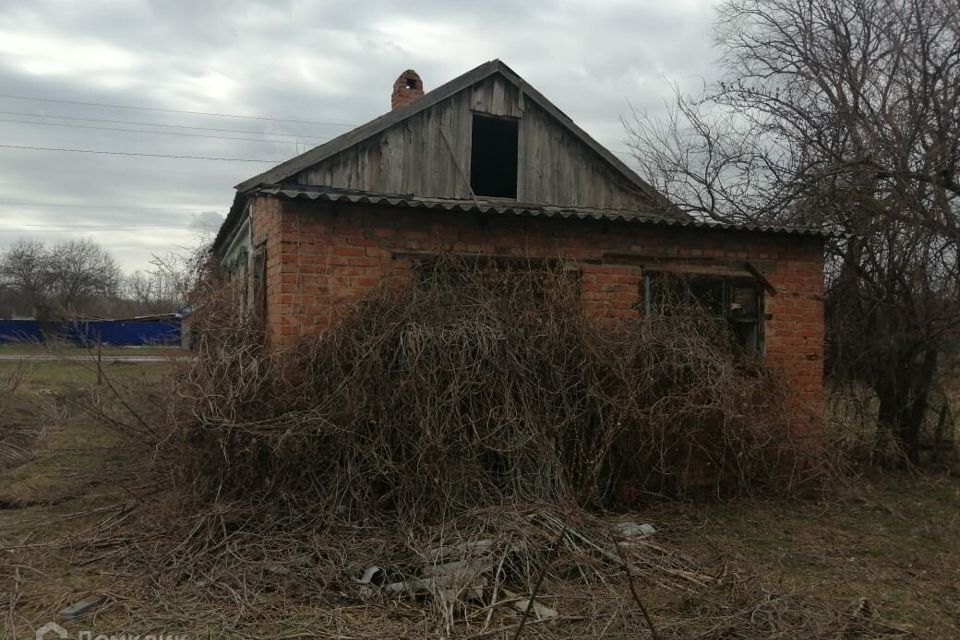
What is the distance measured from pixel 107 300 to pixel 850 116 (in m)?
59.2

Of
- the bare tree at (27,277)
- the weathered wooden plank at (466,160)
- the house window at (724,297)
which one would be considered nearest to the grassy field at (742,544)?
the house window at (724,297)

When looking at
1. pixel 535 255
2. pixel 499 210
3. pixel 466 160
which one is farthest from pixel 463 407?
pixel 466 160

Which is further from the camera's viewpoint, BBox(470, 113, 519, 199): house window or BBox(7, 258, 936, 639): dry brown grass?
BBox(470, 113, 519, 199): house window

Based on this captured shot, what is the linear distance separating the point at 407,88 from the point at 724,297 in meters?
6.71

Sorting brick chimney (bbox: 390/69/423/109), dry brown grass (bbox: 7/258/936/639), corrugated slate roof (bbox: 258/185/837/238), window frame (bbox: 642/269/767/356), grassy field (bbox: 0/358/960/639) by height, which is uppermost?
brick chimney (bbox: 390/69/423/109)

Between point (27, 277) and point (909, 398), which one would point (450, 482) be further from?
point (27, 277)

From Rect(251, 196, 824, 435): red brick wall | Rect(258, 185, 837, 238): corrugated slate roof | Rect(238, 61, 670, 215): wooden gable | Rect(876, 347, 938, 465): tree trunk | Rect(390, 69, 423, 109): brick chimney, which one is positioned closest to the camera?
Rect(258, 185, 837, 238): corrugated slate roof

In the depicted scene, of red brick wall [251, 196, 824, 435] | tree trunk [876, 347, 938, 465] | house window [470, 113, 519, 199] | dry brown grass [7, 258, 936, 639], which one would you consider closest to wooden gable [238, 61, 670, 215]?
house window [470, 113, 519, 199]

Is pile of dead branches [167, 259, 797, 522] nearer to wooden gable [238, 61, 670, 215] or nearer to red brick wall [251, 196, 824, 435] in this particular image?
red brick wall [251, 196, 824, 435]

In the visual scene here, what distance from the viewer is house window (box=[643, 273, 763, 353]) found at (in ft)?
24.5

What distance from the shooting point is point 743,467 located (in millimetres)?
6773

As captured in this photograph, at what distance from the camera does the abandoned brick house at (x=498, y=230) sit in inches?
251

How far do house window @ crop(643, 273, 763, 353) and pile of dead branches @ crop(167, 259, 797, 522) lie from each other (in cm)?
66

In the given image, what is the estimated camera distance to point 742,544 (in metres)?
5.62
